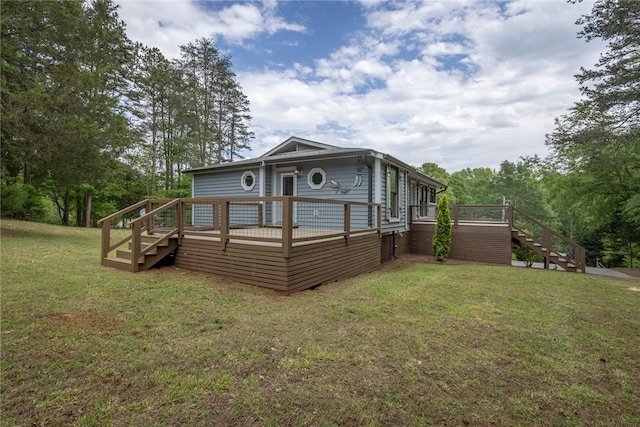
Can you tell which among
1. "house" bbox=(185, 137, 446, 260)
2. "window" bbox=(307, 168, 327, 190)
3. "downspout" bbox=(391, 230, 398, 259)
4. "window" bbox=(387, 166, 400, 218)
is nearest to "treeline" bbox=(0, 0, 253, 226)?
"house" bbox=(185, 137, 446, 260)

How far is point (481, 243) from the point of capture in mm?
11391

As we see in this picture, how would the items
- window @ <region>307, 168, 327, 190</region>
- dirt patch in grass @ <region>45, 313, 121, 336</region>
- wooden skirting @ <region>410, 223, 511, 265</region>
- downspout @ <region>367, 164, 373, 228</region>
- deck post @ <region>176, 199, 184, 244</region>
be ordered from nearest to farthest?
dirt patch in grass @ <region>45, 313, 121, 336</region> → deck post @ <region>176, 199, 184, 244</region> → downspout @ <region>367, 164, 373, 228</region> → window @ <region>307, 168, 327, 190</region> → wooden skirting @ <region>410, 223, 511, 265</region>

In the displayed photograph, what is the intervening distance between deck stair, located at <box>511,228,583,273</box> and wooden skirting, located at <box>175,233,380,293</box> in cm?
773

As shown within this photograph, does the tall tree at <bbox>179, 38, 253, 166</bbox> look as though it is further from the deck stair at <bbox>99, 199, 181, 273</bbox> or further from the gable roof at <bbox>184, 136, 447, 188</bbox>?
the deck stair at <bbox>99, 199, 181, 273</bbox>

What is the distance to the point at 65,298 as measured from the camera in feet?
13.8

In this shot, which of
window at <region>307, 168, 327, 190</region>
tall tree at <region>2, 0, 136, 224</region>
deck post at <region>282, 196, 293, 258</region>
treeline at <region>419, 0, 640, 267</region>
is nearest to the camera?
deck post at <region>282, 196, 293, 258</region>

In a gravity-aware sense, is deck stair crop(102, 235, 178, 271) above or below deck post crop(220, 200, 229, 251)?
below

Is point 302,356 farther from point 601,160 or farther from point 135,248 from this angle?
point 601,160

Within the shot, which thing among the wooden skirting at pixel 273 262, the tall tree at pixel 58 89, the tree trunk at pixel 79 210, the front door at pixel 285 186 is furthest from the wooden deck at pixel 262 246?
the tree trunk at pixel 79 210

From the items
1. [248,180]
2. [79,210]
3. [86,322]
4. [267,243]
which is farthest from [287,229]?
[79,210]

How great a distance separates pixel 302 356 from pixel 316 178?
699cm

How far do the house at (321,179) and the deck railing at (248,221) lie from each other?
257mm

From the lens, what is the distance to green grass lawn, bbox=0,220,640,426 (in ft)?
6.97

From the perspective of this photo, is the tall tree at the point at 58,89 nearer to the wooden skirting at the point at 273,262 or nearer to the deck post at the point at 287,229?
the wooden skirting at the point at 273,262
